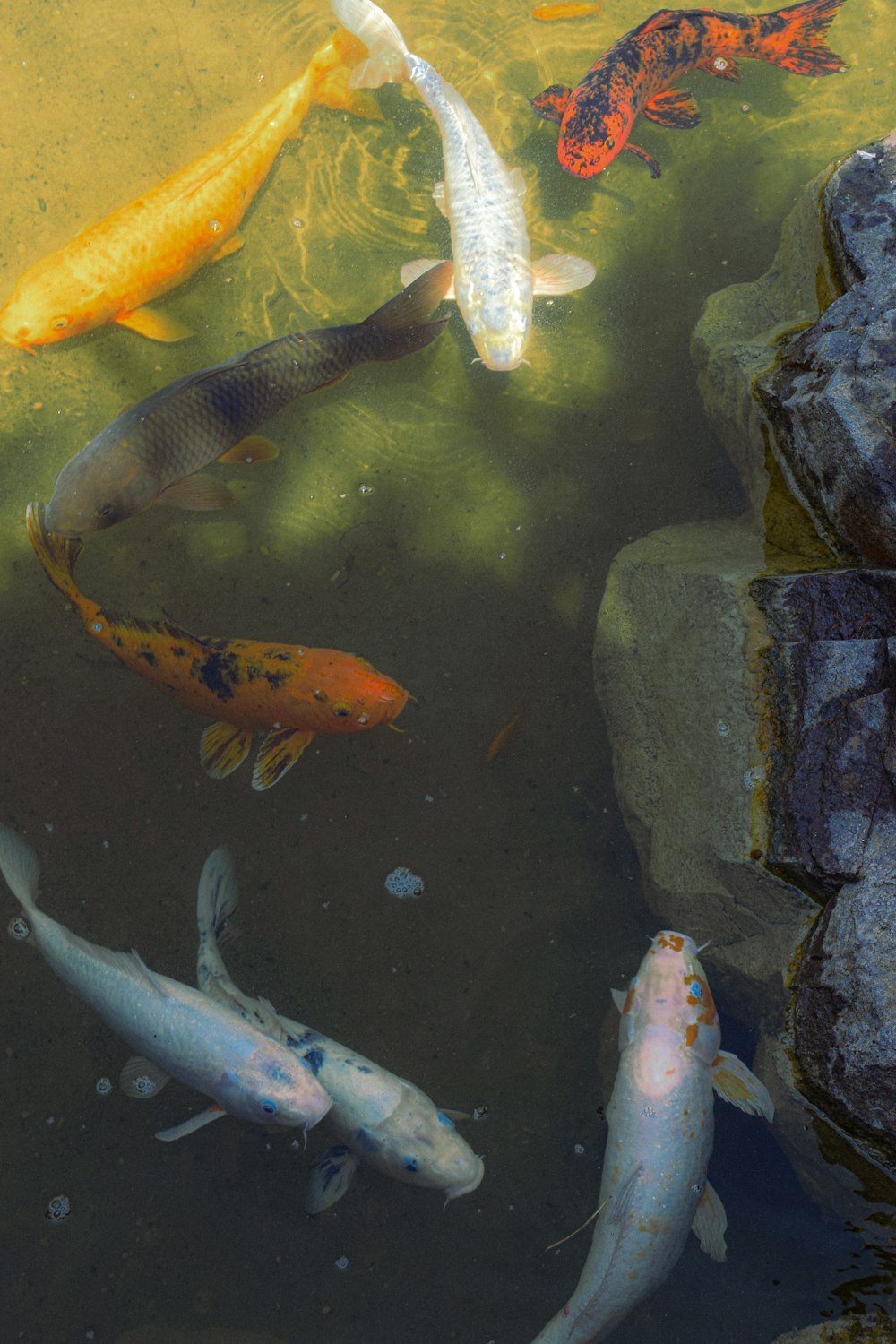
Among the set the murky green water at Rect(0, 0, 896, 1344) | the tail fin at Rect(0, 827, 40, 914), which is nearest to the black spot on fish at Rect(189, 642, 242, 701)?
the murky green water at Rect(0, 0, 896, 1344)

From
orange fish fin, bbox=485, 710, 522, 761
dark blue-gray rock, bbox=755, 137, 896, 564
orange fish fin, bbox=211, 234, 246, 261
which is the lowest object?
orange fish fin, bbox=485, 710, 522, 761

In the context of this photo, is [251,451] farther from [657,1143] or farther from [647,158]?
[657,1143]

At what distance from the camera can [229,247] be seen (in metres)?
4.42

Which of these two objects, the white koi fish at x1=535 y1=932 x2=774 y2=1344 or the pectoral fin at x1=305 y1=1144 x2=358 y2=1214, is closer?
the white koi fish at x1=535 y1=932 x2=774 y2=1344

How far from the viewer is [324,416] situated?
168 inches

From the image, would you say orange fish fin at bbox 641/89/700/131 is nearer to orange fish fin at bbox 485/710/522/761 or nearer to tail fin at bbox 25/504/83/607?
orange fish fin at bbox 485/710/522/761

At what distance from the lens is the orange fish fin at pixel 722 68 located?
4.64 m

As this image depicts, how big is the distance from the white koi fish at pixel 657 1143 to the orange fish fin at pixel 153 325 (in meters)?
3.67

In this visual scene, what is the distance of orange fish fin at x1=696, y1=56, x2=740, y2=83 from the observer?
464cm

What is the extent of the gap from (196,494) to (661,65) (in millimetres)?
3339

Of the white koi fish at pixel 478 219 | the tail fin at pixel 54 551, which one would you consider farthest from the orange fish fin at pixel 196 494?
the white koi fish at pixel 478 219

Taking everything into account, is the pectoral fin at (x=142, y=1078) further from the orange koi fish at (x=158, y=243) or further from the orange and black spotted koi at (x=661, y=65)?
the orange and black spotted koi at (x=661, y=65)

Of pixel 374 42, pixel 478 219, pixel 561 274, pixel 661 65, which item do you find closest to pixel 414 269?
pixel 478 219

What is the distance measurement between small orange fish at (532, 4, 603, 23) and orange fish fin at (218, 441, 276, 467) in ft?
8.49
